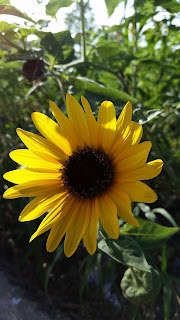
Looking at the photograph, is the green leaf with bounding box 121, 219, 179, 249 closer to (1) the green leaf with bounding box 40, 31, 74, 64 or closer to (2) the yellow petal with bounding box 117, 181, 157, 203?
(2) the yellow petal with bounding box 117, 181, 157, 203

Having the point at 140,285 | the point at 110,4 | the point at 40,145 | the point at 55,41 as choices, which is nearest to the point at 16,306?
the point at 140,285

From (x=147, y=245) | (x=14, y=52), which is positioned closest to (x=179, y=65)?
(x=14, y=52)

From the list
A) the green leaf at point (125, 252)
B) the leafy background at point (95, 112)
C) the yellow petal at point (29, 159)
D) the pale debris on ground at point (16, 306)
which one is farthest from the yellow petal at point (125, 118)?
the pale debris on ground at point (16, 306)

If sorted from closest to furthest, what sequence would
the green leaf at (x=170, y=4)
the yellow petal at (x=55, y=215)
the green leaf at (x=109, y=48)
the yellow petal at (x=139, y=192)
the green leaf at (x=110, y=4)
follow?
1. the yellow petal at (x=139, y=192)
2. the yellow petal at (x=55, y=215)
3. the green leaf at (x=110, y=4)
4. the green leaf at (x=170, y=4)
5. the green leaf at (x=109, y=48)

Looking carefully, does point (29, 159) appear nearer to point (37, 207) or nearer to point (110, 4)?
point (37, 207)

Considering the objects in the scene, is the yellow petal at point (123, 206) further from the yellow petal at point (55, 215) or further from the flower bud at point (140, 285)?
the flower bud at point (140, 285)
